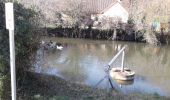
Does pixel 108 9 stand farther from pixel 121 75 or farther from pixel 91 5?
pixel 121 75

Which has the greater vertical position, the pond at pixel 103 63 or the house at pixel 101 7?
the house at pixel 101 7

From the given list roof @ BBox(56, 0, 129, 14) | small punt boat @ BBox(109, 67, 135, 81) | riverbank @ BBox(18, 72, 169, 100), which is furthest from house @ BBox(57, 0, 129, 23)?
riverbank @ BBox(18, 72, 169, 100)

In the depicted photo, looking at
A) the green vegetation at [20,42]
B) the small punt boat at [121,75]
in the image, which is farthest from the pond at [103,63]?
the green vegetation at [20,42]

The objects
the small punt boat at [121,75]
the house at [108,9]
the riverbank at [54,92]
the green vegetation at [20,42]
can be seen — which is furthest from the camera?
the house at [108,9]

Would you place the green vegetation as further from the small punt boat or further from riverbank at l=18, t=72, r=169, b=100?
the small punt boat

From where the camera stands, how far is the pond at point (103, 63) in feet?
40.5

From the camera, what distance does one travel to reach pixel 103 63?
17734 millimetres

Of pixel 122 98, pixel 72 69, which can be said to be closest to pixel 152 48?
pixel 72 69

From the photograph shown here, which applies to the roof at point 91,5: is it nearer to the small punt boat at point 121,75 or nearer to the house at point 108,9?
the house at point 108,9

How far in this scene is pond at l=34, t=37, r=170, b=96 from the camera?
12344mm

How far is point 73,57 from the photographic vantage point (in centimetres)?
1898

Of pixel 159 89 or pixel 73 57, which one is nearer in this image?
pixel 159 89

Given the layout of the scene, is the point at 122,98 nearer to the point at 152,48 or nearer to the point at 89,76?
the point at 89,76

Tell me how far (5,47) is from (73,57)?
12256mm
